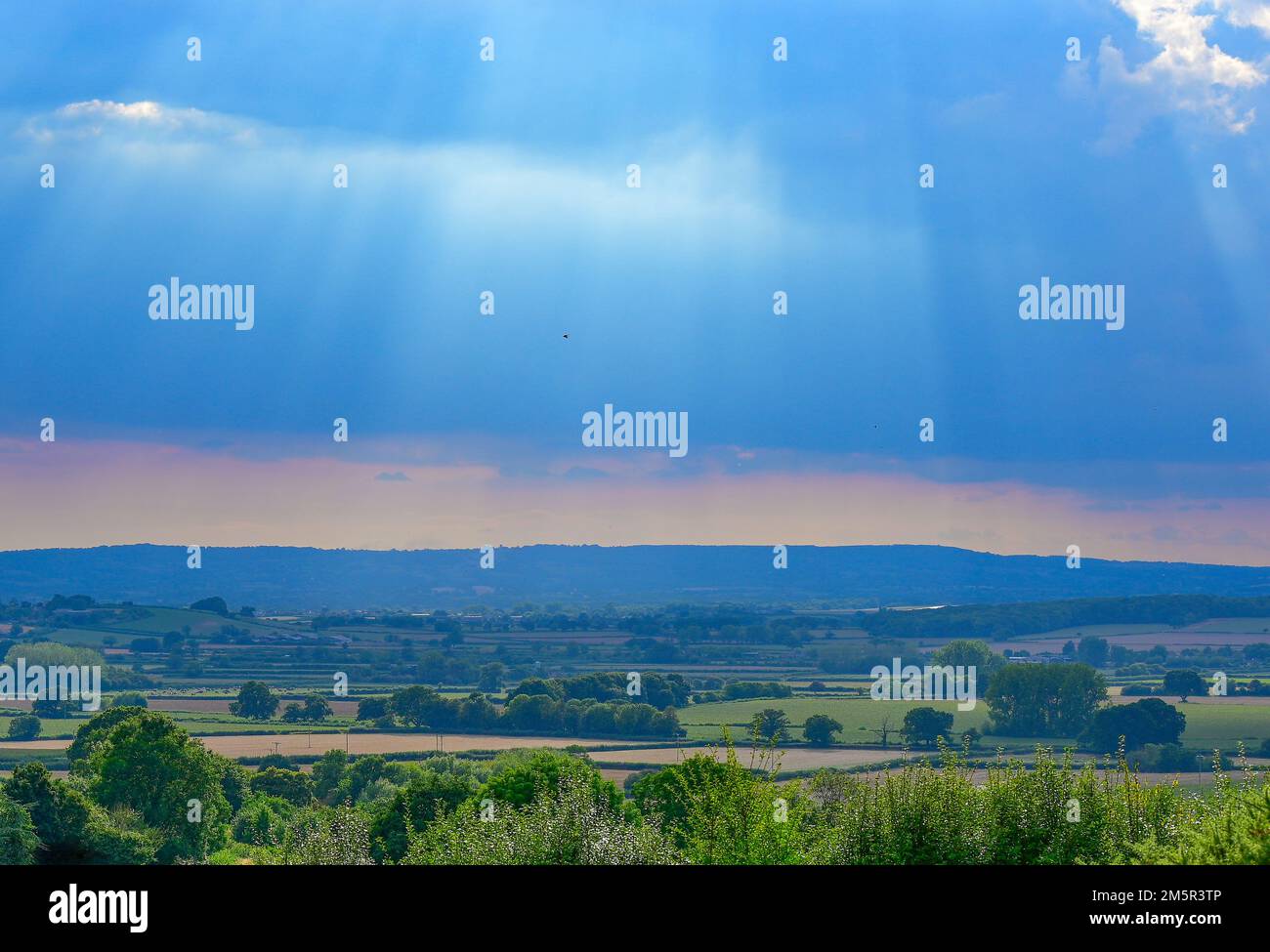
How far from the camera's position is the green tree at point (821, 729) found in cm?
13525

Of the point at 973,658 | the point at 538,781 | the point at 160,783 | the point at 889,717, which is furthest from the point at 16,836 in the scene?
the point at 973,658

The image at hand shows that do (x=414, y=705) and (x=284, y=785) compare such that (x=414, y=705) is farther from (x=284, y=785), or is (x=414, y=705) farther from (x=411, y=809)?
(x=411, y=809)

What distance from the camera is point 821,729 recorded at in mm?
138750

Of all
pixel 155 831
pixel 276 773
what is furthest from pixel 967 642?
pixel 155 831

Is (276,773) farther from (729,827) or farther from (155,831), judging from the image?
(729,827)

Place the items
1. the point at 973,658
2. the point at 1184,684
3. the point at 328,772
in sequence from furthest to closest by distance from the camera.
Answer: the point at 973,658 → the point at 1184,684 → the point at 328,772

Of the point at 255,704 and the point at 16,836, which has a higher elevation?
the point at 16,836

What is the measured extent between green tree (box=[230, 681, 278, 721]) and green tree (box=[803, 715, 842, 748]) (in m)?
67.9

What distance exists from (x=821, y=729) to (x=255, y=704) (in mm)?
71984

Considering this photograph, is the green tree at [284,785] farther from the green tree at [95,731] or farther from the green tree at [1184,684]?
the green tree at [1184,684]

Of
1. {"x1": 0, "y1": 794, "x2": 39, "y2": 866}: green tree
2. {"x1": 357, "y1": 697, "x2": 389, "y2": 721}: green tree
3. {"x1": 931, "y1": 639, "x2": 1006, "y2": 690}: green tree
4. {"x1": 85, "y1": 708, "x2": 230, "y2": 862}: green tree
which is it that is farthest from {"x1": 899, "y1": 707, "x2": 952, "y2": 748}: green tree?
{"x1": 0, "y1": 794, "x2": 39, "y2": 866}: green tree

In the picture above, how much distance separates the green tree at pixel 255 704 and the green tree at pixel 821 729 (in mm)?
67936

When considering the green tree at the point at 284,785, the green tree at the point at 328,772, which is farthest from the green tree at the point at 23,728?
the green tree at the point at 328,772
